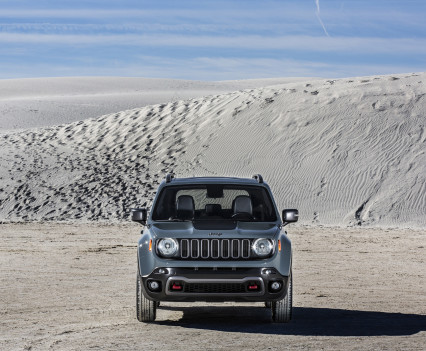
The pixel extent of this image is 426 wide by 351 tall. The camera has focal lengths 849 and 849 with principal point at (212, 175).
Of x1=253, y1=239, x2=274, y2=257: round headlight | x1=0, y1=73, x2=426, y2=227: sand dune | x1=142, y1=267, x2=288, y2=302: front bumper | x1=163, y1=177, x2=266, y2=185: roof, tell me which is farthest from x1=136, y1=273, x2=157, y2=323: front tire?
x1=0, y1=73, x2=426, y2=227: sand dune

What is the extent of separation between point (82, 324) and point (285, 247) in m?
2.49

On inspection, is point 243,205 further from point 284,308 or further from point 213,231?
point 284,308

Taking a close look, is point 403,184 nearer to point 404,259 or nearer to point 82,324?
point 404,259

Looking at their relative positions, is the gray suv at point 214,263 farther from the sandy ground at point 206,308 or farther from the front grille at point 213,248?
the sandy ground at point 206,308

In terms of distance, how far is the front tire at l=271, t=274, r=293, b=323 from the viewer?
946 cm

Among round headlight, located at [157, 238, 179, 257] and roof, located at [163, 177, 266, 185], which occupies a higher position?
roof, located at [163, 177, 266, 185]

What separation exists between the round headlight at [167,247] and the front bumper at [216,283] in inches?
7.9

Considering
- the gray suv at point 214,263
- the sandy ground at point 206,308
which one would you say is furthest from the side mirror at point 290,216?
the sandy ground at point 206,308

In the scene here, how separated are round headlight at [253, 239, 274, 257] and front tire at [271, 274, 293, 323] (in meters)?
0.41

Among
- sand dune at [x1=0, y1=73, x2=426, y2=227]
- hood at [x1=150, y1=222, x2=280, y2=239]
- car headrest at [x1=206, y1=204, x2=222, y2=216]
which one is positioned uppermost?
car headrest at [x1=206, y1=204, x2=222, y2=216]

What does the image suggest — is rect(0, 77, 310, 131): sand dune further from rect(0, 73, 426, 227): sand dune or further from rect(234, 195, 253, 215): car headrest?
rect(234, 195, 253, 215): car headrest

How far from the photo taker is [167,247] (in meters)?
9.31

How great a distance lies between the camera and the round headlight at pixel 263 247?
929 cm

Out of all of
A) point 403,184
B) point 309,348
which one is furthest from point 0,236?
point 309,348
